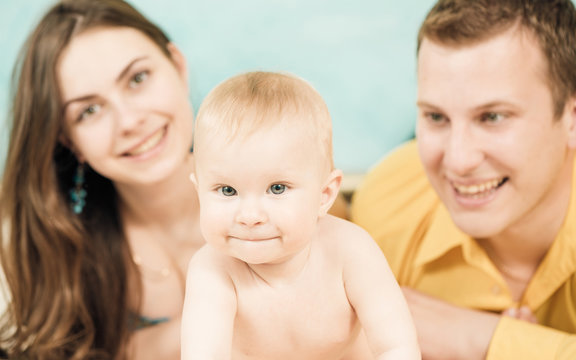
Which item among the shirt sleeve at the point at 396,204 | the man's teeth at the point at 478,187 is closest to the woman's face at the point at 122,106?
the shirt sleeve at the point at 396,204

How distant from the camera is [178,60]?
167cm

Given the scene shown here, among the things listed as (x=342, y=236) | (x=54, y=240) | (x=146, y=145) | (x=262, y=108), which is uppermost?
(x=262, y=108)

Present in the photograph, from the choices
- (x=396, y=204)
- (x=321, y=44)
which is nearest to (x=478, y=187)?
(x=396, y=204)

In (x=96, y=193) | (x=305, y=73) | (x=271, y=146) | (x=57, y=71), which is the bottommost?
(x=96, y=193)

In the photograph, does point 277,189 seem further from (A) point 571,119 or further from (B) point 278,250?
(A) point 571,119

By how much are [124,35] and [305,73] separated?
50.7 inches

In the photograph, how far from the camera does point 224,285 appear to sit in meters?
0.74

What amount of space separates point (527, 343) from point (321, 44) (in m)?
1.79

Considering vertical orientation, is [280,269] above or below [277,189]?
below

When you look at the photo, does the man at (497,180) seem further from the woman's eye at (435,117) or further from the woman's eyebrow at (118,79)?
the woman's eyebrow at (118,79)

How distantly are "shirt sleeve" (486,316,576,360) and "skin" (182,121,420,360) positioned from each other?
420 mm

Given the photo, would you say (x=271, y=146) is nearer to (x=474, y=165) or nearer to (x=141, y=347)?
(x=474, y=165)

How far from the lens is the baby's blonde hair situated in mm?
639

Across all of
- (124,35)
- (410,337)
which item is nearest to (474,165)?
(410,337)
